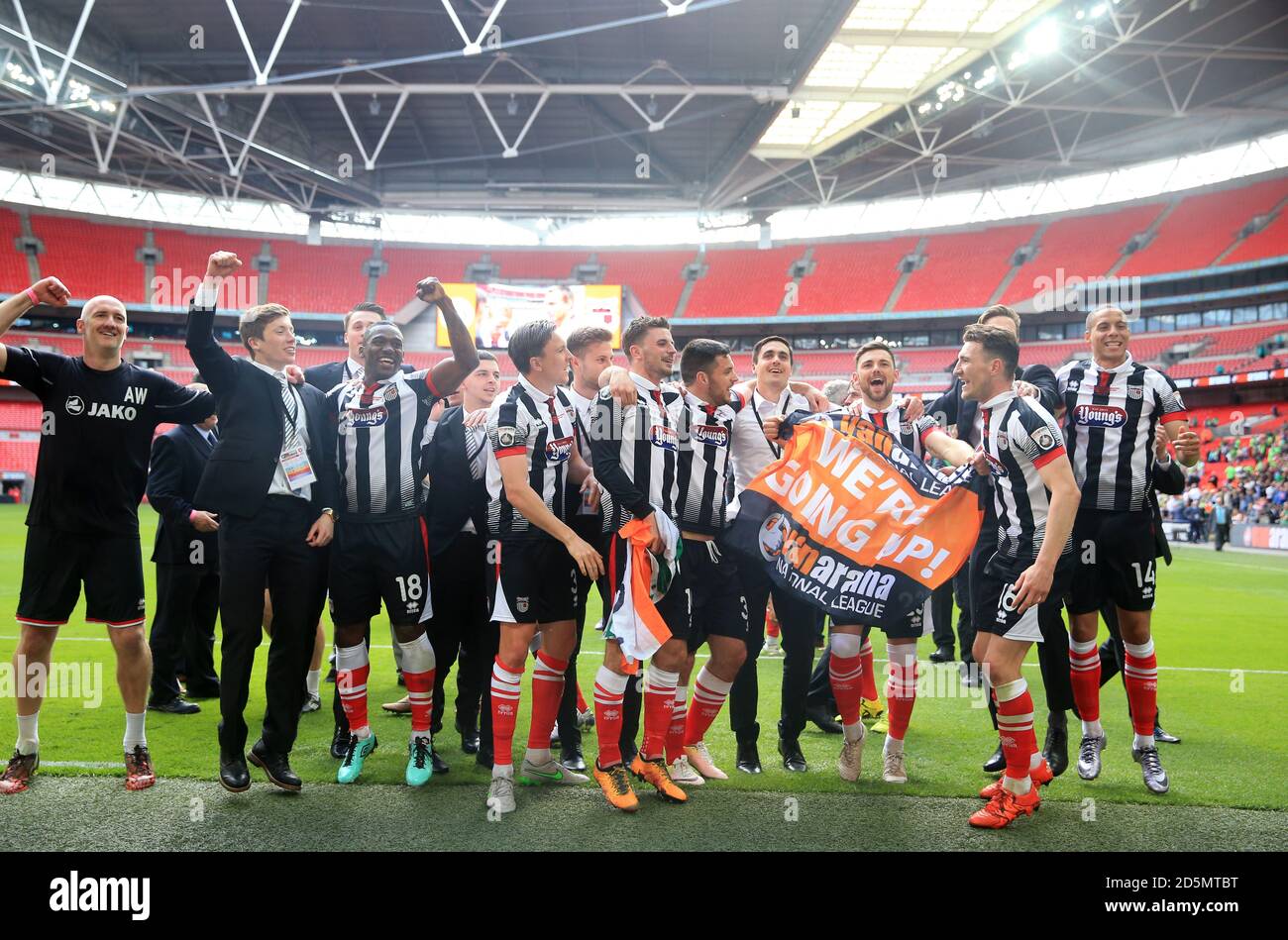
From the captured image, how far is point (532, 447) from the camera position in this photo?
3.88 metres

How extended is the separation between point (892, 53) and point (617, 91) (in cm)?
660

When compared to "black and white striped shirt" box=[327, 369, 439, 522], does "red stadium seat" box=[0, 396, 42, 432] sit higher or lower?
higher

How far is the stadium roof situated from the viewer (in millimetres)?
18453

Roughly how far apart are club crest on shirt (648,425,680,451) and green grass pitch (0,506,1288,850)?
1.64m

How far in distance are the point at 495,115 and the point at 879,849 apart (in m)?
25.9

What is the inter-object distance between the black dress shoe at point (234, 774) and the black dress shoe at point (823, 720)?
3.17m

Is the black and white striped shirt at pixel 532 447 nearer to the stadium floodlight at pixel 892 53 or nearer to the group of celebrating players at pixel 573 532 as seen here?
the group of celebrating players at pixel 573 532

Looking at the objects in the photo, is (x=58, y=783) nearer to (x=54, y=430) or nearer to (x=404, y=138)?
(x=54, y=430)

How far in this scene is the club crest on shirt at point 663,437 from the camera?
387 centimetres

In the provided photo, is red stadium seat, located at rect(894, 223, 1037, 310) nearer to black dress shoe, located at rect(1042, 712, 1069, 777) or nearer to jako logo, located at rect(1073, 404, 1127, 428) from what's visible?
jako logo, located at rect(1073, 404, 1127, 428)

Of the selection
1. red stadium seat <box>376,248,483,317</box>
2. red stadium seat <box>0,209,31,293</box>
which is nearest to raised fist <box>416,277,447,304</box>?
red stadium seat <box>376,248,483,317</box>

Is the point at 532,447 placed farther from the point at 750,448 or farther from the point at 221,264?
the point at 221,264

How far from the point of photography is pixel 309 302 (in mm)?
38250
